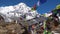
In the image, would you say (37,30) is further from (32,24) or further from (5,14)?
(5,14)

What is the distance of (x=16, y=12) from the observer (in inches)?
378

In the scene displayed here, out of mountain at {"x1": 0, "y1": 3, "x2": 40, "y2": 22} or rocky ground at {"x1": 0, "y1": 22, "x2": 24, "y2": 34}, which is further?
rocky ground at {"x1": 0, "y1": 22, "x2": 24, "y2": 34}

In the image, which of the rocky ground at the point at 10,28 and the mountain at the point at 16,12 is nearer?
the mountain at the point at 16,12

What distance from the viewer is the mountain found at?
9422mm

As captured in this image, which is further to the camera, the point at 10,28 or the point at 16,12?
the point at 10,28

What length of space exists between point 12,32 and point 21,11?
1005 mm

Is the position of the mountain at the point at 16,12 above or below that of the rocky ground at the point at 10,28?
above

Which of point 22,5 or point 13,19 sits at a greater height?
point 22,5

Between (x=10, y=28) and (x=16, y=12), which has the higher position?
(x=16, y=12)

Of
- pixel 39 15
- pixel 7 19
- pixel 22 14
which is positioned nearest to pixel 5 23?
pixel 7 19

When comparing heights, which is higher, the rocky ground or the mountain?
the mountain

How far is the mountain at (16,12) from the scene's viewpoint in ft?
30.9

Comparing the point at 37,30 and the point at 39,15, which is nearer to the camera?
the point at 37,30

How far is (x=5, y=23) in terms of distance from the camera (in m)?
10.0
